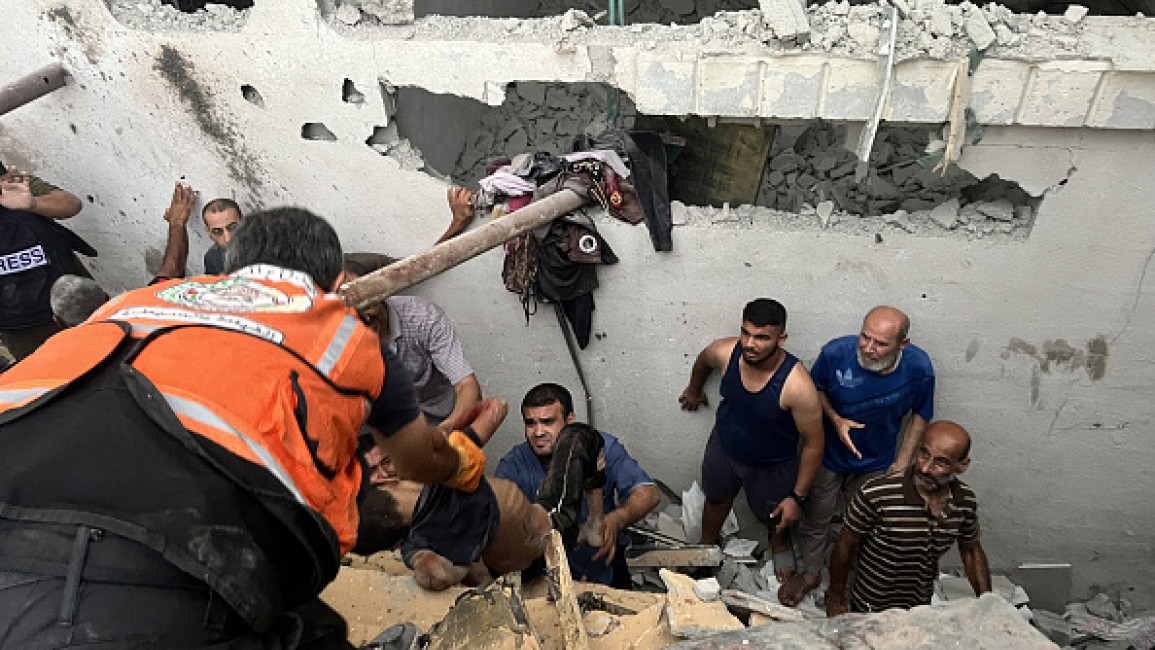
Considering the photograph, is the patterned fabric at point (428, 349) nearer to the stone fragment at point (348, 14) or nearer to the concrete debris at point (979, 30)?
the stone fragment at point (348, 14)

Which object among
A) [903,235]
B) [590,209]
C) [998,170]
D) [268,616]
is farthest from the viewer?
[590,209]

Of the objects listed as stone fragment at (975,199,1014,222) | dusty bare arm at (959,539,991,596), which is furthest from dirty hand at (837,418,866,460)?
stone fragment at (975,199,1014,222)

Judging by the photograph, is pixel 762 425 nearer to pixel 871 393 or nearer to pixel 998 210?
pixel 871 393

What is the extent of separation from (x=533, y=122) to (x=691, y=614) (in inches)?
192

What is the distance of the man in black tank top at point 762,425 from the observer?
356 cm

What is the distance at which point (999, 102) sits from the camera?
305 cm

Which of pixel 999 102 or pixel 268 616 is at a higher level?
pixel 999 102

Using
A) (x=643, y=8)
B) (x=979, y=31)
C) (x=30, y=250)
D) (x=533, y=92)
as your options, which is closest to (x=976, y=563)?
(x=979, y=31)

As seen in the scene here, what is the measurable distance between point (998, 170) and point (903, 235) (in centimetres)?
48

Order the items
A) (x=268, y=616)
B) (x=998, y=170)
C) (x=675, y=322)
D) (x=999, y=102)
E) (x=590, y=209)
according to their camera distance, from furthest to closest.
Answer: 1. (x=675, y=322)
2. (x=590, y=209)
3. (x=998, y=170)
4. (x=999, y=102)
5. (x=268, y=616)

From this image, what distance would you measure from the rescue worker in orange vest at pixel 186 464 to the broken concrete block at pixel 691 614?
99 cm

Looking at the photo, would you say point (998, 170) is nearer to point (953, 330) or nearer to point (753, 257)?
point (953, 330)

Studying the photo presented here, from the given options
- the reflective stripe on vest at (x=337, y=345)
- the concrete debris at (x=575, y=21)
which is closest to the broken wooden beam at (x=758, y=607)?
the reflective stripe on vest at (x=337, y=345)

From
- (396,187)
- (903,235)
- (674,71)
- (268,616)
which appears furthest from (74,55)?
(903,235)
